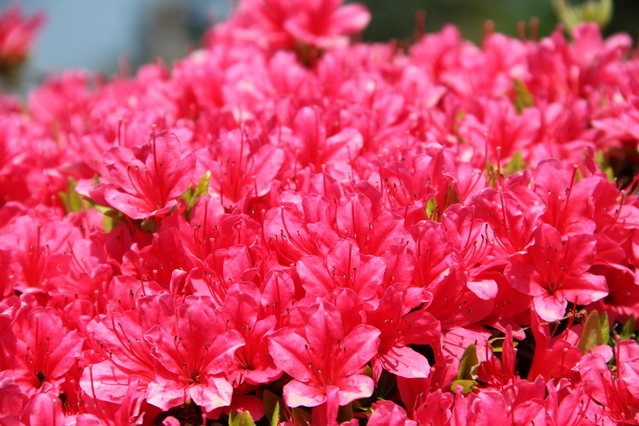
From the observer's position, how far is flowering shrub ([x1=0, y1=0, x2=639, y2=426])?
1.41 metres

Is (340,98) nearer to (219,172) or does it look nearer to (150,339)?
(219,172)

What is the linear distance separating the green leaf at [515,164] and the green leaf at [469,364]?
0.69m

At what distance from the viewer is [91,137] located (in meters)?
2.00

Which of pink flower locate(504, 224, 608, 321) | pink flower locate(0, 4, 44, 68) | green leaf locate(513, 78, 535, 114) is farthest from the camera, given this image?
pink flower locate(0, 4, 44, 68)

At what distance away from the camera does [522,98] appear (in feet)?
7.72

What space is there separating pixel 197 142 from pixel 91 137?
1.09ft

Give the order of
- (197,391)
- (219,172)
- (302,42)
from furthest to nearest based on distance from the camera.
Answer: (302,42)
(219,172)
(197,391)

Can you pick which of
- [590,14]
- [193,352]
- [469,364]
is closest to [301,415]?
[193,352]

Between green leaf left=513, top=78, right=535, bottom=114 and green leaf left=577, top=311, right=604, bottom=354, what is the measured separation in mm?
980

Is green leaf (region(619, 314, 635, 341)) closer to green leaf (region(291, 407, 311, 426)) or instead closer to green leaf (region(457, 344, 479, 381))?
green leaf (region(457, 344, 479, 381))

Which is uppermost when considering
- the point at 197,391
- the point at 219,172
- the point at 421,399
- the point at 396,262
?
the point at 219,172

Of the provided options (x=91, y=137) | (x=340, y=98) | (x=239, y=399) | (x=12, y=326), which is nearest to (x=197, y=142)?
(x=91, y=137)

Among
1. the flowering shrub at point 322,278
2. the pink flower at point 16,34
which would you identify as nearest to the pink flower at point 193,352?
the flowering shrub at point 322,278

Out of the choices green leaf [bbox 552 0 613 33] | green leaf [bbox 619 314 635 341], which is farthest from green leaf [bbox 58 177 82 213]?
green leaf [bbox 552 0 613 33]
